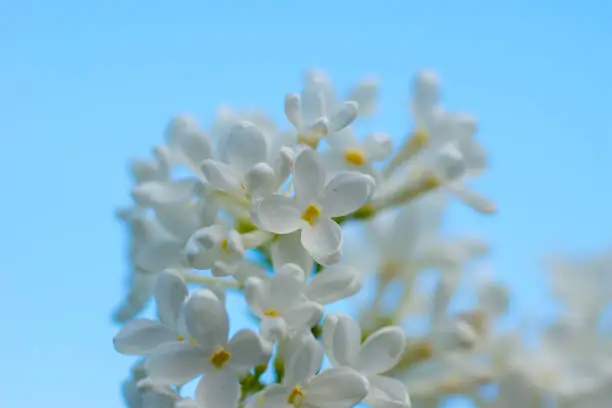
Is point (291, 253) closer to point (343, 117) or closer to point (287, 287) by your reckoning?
point (287, 287)

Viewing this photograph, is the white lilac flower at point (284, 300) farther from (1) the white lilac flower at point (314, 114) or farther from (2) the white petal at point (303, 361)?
(1) the white lilac flower at point (314, 114)

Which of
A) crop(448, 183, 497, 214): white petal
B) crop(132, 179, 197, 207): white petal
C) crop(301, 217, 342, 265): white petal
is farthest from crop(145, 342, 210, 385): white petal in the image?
crop(448, 183, 497, 214): white petal

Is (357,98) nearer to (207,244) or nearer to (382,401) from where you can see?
(207,244)

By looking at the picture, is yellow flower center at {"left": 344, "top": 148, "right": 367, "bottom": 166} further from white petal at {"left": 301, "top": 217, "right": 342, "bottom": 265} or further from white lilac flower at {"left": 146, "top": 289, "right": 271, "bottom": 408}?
white lilac flower at {"left": 146, "top": 289, "right": 271, "bottom": 408}

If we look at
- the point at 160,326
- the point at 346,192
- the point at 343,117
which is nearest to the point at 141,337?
the point at 160,326

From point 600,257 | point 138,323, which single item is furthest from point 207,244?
point 600,257

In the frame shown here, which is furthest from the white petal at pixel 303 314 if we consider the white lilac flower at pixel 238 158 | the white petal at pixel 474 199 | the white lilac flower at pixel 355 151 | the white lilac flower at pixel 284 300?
the white petal at pixel 474 199
